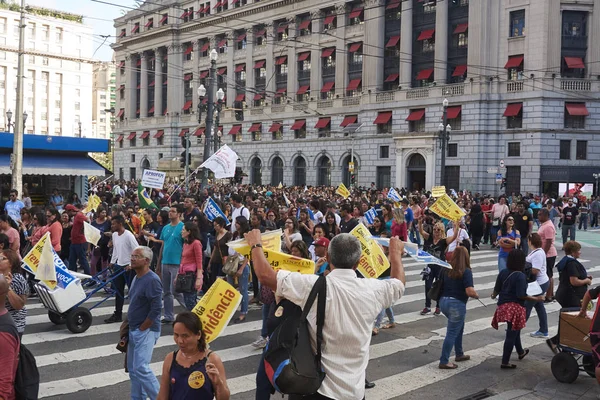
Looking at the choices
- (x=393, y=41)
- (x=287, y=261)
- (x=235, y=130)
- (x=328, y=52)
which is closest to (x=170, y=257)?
(x=287, y=261)

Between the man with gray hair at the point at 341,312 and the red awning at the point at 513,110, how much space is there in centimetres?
4203

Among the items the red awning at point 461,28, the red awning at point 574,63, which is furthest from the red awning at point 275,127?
the red awning at point 574,63

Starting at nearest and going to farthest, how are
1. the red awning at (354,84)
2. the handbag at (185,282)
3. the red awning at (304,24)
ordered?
the handbag at (185,282), the red awning at (354,84), the red awning at (304,24)

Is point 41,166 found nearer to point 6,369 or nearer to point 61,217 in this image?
point 61,217

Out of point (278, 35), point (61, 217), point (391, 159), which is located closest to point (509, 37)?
point (391, 159)

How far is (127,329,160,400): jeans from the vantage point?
6.15m

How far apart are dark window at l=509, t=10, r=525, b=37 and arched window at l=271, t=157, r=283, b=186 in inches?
981

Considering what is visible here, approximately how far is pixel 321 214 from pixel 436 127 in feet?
106

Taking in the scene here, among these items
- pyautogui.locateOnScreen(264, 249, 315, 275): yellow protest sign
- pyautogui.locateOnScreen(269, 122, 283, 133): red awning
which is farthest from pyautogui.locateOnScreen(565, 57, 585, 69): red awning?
pyautogui.locateOnScreen(264, 249, 315, 275): yellow protest sign

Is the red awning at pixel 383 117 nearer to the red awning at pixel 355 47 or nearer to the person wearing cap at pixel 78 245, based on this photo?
the red awning at pixel 355 47

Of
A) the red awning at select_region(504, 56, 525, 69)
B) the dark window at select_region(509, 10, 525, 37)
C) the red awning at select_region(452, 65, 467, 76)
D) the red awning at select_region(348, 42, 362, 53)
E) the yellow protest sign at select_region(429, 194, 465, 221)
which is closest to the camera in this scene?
the yellow protest sign at select_region(429, 194, 465, 221)

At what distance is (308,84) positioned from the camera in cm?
5819

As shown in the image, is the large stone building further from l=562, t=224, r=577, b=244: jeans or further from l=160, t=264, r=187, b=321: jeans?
l=160, t=264, r=187, b=321: jeans

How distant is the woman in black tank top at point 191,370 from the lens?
438 cm
